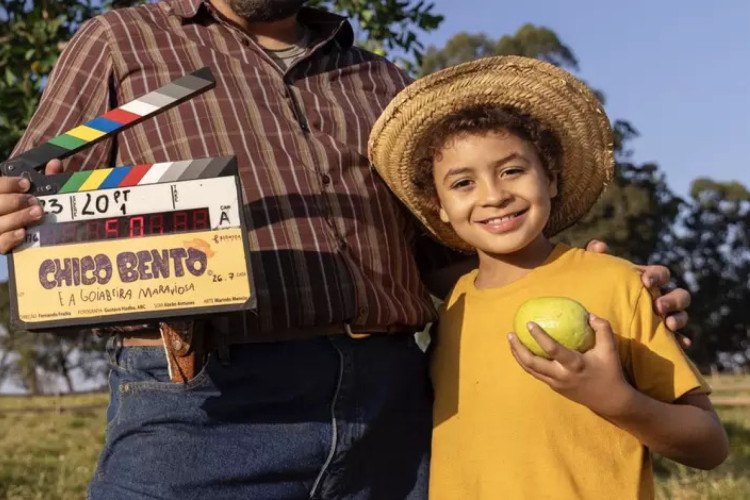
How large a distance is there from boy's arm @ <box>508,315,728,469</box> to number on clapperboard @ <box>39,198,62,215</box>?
1105 mm

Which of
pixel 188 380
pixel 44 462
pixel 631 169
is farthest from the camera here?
pixel 631 169

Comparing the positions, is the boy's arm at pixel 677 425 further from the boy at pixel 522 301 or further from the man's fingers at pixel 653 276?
the man's fingers at pixel 653 276

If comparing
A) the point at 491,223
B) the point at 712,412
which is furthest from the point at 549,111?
the point at 712,412

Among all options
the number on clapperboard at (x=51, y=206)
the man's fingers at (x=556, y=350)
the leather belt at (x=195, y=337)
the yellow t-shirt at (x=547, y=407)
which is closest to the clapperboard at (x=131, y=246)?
the number on clapperboard at (x=51, y=206)

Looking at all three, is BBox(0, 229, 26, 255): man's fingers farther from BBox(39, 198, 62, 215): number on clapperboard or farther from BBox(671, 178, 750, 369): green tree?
BBox(671, 178, 750, 369): green tree

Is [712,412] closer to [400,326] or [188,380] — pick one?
[400,326]

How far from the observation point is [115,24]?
2.70m

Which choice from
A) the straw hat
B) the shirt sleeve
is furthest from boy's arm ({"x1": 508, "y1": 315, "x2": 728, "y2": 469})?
the shirt sleeve

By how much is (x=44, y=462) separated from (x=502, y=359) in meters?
6.68

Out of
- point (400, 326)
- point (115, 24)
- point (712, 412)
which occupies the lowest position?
point (712, 412)

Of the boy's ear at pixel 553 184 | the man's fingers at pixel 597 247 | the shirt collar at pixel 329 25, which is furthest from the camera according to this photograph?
the shirt collar at pixel 329 25

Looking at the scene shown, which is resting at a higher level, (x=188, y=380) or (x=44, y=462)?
(x=188, y=380)

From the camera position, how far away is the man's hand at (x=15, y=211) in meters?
2.17

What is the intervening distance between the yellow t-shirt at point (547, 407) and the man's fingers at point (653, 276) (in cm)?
2
